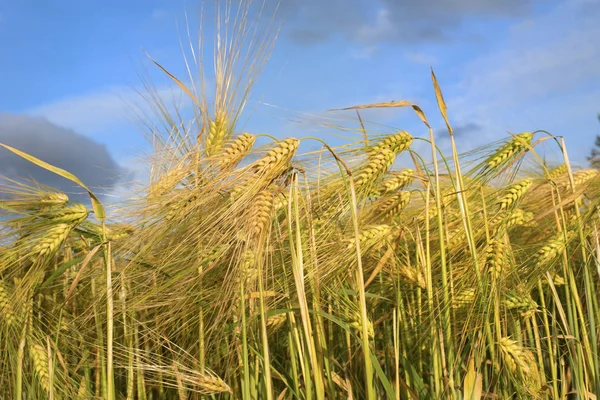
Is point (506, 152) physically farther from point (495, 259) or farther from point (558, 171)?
point (558, 171)

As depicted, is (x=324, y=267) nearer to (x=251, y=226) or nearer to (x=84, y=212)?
(x=251, y=226)

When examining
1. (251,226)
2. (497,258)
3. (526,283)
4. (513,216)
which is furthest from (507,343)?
(251,226)

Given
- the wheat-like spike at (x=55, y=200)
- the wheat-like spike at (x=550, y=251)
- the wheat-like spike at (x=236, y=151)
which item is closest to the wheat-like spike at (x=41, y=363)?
the wheat-like spike at (x=55, y=200)

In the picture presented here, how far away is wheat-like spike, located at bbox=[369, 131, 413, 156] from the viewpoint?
1.76 meters

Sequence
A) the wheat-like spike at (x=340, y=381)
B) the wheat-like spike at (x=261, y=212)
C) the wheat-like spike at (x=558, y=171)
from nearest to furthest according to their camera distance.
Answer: the wheat-like spike at (x=261, y=212) → the wheat-like spike at (x=340, y=381) → the wheat-like spike at (x=558, y=171)

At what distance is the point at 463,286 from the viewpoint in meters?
1.87

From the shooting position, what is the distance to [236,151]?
1628 millimetres

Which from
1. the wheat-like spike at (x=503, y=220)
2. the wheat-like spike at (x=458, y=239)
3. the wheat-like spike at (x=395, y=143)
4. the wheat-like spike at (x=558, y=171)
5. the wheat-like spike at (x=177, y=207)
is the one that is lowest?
the wheat-like spike at (x=458, y=239)

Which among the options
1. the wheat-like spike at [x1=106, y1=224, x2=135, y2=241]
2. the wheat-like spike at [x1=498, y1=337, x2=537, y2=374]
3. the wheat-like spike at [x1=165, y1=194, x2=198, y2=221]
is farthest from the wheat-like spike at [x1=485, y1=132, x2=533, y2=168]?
the wheat-like spike at [x1=106, y1=224, x2=135, y2=241]

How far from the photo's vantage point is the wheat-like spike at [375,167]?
1679 millimetres

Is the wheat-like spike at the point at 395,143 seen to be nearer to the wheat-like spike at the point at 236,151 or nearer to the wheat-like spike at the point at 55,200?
the wheat-like spike at the point at 236,151

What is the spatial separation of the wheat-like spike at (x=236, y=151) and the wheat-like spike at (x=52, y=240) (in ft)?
1.80

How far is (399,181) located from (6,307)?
132cm

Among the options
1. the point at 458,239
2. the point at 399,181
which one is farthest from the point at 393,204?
the point at 458,239
